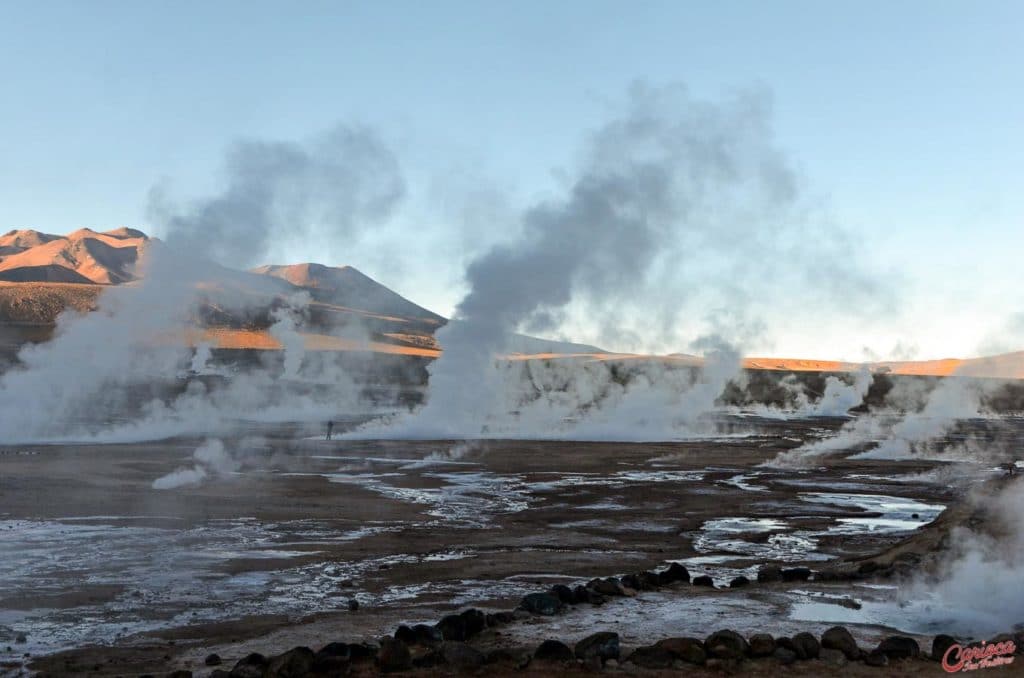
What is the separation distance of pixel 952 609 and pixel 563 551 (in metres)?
9.41

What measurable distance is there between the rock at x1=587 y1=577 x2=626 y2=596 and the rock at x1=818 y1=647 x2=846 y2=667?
500cm

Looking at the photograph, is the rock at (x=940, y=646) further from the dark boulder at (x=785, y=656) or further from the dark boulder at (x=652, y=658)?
the dark boulder at (x=652, y=658)

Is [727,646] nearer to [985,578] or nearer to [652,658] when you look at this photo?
[652,658]

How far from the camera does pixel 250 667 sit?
12.7 meters

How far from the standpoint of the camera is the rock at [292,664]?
12594 millimetres

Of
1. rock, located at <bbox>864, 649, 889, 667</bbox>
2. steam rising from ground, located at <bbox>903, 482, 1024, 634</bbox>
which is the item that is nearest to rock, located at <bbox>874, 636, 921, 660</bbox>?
rock, located at <bbox>864, 649, 889, 667</bbox>

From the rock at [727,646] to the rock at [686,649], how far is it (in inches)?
4.9

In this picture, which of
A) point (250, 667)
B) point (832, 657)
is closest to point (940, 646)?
point (832, 657)

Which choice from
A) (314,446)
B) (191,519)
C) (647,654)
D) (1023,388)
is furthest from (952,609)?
(1023,388)

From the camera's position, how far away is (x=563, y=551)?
23.9m

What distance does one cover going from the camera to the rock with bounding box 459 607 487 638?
14.5 m

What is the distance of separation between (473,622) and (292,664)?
3.00 metres

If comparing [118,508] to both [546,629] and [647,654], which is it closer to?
[546,629]

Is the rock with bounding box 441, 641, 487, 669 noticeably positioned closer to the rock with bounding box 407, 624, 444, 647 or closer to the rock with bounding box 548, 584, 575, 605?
the rock with bounding box 407, 624, 444, 647
